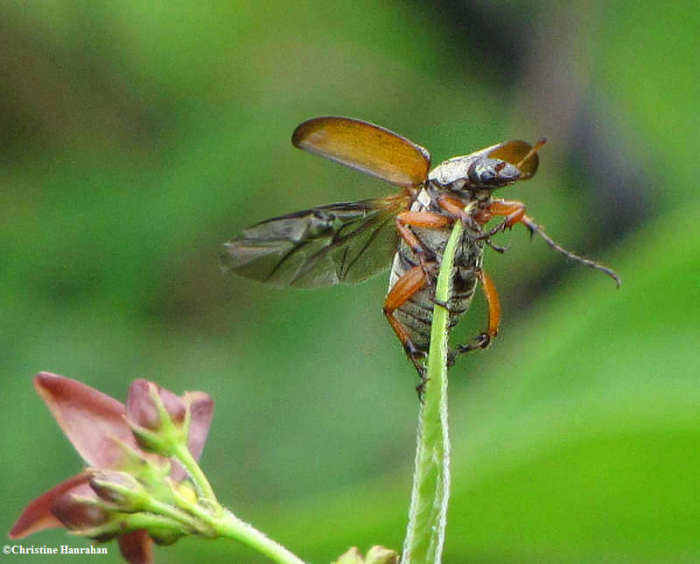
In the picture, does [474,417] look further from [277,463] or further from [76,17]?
[76,17]

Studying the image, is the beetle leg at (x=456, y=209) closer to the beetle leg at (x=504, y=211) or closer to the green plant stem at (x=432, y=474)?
the beetle leg at (x=504, y=211)

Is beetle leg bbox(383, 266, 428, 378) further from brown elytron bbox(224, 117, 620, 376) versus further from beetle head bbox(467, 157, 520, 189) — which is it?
beetle head bbox(467, 157, 520, 189)

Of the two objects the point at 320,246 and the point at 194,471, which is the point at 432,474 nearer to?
the point at 194,471

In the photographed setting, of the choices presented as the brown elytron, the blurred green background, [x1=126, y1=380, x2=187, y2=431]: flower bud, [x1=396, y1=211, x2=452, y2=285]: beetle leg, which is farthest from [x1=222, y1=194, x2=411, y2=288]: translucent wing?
the blurred green background

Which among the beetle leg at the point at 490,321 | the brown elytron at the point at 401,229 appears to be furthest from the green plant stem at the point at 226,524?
the beetle leg at the point at 490,321

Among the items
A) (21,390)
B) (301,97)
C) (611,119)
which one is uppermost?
(301,97)

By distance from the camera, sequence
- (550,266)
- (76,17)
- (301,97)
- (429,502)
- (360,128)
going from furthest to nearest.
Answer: (301,97), (76,17), (550,266), (360,128), (429,502)

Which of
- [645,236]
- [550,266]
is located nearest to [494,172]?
[645,236]
